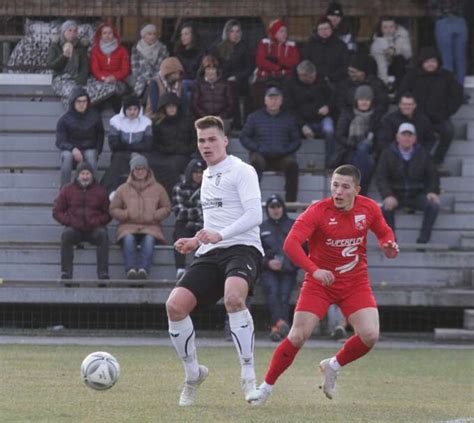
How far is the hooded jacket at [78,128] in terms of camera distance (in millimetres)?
17328

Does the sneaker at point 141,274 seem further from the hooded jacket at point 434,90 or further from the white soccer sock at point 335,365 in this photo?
the white soccer sock at point 335,365

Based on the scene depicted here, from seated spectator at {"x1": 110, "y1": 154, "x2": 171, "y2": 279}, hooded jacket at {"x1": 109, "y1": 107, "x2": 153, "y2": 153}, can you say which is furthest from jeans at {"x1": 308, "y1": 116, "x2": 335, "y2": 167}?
seated spectator at {"x1": 110, "y1": 154, "x2": 171, "y2": 279}

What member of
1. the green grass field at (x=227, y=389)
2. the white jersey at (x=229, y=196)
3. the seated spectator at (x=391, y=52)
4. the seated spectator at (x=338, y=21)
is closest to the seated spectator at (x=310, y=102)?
the seated spectator at (x=338, y=21)

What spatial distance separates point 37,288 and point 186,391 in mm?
7392

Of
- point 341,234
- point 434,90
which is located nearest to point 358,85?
point 434,90

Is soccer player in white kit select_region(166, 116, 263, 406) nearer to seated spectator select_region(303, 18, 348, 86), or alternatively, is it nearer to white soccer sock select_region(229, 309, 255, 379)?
white soccer sock select_region(229, 309, 255, 379)

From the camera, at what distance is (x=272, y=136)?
17016 mm

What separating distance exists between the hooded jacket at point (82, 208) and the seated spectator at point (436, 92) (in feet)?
14.7

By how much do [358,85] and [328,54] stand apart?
2.70 feet

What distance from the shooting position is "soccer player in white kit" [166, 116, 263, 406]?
29.9ft

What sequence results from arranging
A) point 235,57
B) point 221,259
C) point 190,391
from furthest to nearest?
point 235,57 < point 221,259 < point 190,391

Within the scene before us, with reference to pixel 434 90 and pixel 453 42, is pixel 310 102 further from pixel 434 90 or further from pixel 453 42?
pixel 453 42

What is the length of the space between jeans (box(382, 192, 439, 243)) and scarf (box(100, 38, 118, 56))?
4.66m

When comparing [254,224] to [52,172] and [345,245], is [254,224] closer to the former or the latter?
[345,245]
